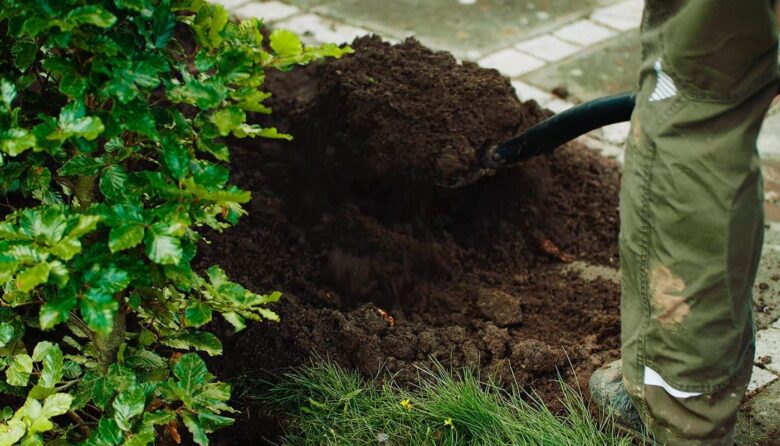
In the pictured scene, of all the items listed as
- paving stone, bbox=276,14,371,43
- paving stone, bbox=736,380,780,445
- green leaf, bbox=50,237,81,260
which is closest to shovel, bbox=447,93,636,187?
paving stone, bbox=736,380,780,445

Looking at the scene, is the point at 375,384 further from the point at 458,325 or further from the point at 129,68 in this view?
the point at 129,68

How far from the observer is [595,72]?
15.8 ft

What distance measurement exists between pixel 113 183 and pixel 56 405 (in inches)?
19.1

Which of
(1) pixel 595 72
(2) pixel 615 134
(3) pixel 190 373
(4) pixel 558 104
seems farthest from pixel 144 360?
(1) pixel 595 72

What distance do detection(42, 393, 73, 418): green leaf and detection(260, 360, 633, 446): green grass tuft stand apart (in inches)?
29.0

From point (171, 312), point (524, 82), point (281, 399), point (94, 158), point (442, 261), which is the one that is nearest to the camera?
point (94, 158)

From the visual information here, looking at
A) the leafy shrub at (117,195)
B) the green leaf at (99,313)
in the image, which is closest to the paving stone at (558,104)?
the leafy shrub at (117,195)

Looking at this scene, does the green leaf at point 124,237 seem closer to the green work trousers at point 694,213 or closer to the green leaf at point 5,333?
the green leaf at point 5,333

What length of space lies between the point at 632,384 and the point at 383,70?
5.00ft

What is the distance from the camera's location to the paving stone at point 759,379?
280cm

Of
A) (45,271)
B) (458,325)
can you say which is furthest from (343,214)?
(45,271)

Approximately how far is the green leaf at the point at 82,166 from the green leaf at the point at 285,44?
17.0 inches

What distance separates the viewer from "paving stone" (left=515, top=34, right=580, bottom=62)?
4977 millimetres

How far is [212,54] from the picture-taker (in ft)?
6.66
